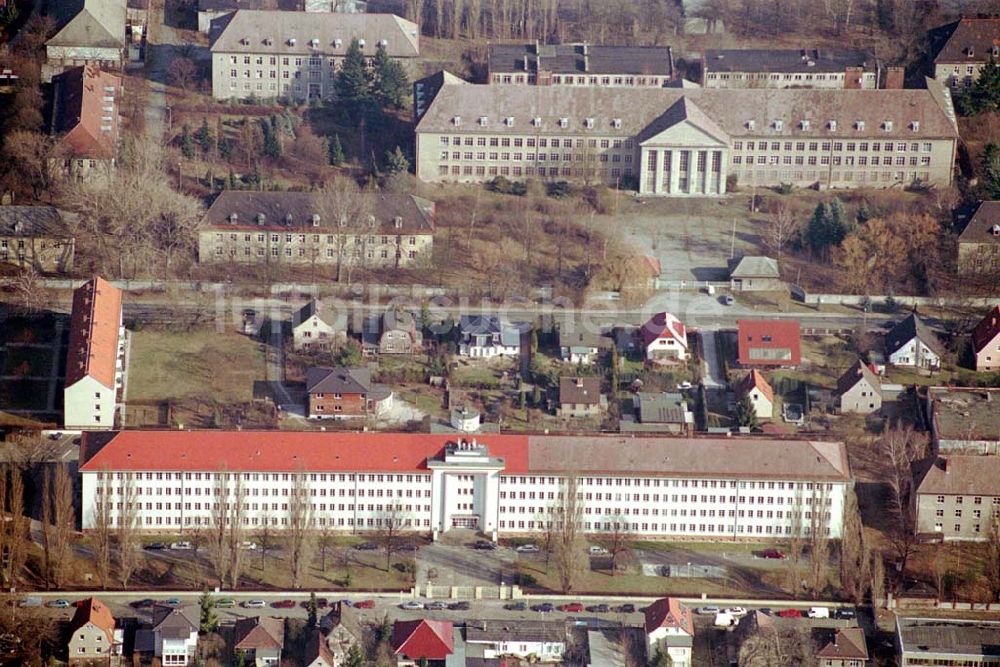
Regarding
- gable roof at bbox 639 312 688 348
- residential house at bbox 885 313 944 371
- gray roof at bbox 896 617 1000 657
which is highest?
gable roof at bbox 639 312 688 348

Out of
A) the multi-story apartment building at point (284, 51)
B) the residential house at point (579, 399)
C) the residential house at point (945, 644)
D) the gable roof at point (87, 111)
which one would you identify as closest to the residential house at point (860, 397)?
the residential house at point (579, 399)

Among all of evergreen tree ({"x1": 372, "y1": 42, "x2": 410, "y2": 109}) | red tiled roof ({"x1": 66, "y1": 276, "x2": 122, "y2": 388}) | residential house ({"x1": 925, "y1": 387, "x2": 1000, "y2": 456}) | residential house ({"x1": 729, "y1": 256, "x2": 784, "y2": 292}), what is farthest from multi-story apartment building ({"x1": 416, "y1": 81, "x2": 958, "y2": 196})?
Result: residential house ({"x1": 925, "y1": 387, "x2": 1000, "y2": 456})

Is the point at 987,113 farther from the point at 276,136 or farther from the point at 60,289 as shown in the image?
the point at 60,289

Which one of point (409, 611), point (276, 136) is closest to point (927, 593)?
point (409, 611)

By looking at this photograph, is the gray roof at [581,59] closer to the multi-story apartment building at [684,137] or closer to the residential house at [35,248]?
the multi-story apartment building at [684,137]

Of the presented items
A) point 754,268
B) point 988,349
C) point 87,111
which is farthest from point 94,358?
point 988,349

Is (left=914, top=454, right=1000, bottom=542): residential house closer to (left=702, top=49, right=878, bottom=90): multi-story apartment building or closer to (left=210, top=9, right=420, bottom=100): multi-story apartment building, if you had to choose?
(left=702, top=49, right=878, bottom=90): multi-story apartment building
